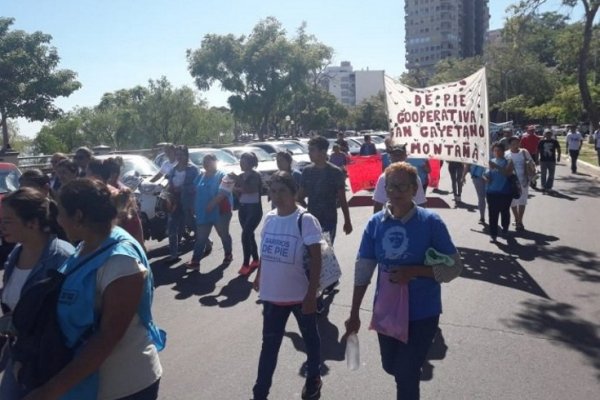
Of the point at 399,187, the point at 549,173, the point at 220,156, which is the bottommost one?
the point at 549,173

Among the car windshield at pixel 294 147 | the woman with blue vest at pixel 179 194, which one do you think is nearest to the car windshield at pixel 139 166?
the woman with blue vest at pixel 179 194

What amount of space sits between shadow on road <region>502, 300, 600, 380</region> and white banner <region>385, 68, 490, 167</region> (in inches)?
85.1

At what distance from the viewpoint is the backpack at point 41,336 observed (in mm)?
2154

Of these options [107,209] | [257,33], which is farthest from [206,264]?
[257,33]

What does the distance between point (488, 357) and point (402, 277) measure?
84.6 inches

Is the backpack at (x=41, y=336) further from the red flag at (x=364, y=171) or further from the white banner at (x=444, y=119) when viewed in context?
the red flag at (x=364, y=171)

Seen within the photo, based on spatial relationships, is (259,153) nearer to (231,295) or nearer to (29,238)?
(231,295)

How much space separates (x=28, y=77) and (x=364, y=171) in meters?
22.3

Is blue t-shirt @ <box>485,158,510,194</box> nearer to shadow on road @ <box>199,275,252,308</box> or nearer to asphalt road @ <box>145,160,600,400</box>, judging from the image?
asphalt road @ <box>145,160,600,400</box>

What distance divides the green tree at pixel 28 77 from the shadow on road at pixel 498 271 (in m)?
24.4

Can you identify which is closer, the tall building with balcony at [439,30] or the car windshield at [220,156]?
the car windshield at [220,156]

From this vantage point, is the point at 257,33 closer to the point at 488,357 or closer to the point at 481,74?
the point at 481,74

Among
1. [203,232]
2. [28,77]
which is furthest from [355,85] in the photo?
[203,232]

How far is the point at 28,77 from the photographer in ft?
91.0
